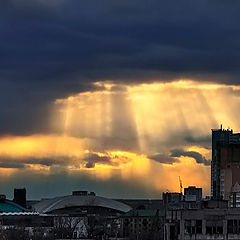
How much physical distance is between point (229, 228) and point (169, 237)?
822 cm

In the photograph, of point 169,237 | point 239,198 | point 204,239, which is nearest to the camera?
point 204,239

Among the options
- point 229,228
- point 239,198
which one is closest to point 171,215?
point 229,228

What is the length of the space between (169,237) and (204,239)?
803cm

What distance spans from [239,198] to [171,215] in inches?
2005

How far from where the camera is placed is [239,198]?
16000 cm

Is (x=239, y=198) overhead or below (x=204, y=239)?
overhead

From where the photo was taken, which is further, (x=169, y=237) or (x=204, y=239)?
(x=169, y=237)

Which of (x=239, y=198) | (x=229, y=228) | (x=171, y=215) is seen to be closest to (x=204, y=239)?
(x=229, y=228)

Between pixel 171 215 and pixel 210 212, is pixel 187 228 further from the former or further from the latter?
pixel 171 215

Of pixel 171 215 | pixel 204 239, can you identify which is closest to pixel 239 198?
pixel 171 215

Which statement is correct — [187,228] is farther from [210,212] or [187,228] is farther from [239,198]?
[239,198]

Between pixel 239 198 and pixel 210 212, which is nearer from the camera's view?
pixel 210 212

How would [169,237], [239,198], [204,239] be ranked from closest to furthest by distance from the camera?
[204,239] < [169,237] < [239,198]

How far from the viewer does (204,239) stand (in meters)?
98.8
